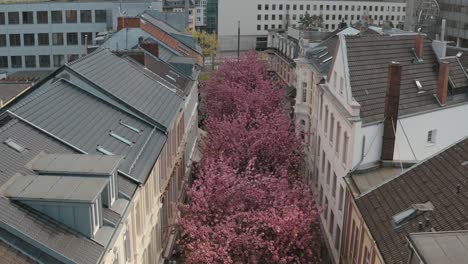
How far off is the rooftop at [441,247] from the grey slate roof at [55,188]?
982cm

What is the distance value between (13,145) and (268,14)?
12798 centimetres

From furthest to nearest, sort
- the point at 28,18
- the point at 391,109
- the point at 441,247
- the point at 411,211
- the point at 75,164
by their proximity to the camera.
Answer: the point at 28,18 < the point at 391,109 < the point at 411,211 < the point at 75,164 < the point at 441,247

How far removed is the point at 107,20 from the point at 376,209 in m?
67.1

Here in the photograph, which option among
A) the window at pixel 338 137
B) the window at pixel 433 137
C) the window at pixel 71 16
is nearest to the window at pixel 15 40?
the window at pixel 71 16

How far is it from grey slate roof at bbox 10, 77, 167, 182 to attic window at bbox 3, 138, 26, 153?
2.36 m

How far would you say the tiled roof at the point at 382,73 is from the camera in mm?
32781

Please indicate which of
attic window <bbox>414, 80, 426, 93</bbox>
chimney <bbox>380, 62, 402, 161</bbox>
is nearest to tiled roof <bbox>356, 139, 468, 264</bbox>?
chimney <bbox>380, 62, 402, 161</bbox>

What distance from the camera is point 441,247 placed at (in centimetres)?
1680

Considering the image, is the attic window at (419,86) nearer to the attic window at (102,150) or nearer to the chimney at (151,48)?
the attic window at (102,150)

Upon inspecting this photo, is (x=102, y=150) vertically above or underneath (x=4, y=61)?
above

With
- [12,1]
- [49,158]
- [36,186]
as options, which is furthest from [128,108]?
[12,1]

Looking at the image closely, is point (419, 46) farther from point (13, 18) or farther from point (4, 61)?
point (4, 61)

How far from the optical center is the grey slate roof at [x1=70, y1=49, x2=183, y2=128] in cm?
3122

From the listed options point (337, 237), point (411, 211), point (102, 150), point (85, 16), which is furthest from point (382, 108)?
point (85, 16)
